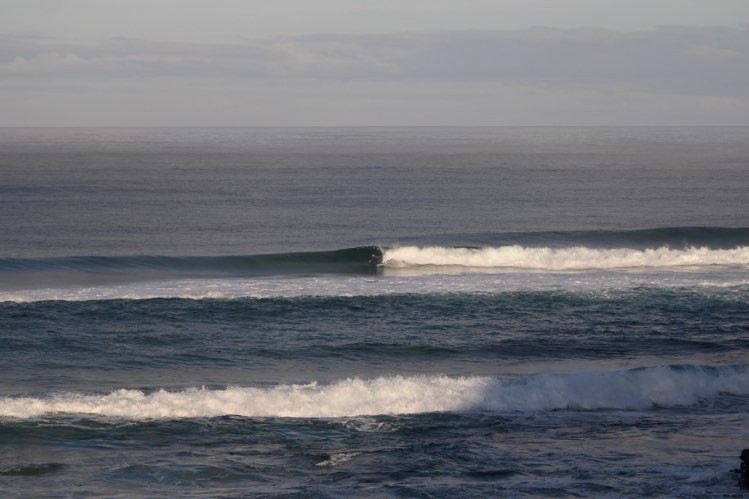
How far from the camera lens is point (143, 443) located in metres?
19.6

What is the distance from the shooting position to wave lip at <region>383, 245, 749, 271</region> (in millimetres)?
42000

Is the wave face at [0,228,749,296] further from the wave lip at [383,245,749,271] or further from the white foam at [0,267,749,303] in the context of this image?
the white foam at [0,267,749,303]

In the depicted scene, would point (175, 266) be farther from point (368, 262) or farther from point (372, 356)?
point (372, 356)

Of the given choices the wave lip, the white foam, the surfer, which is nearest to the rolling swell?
the surfer

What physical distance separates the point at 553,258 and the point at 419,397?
21.3 metres

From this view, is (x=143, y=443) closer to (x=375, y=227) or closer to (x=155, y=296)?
(x=155, y=296)

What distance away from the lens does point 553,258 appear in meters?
42.3

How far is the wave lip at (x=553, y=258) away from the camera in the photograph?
4200cm

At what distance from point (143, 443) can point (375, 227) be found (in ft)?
119

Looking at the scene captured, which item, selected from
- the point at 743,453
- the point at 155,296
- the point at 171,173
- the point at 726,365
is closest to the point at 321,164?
the point at 171,173

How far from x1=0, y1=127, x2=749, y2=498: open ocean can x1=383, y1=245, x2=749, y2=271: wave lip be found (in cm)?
13

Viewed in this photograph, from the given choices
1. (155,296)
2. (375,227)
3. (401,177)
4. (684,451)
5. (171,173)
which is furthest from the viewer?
(171,173)

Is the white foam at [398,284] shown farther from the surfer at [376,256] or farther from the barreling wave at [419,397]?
the barreling wave at [419,397]

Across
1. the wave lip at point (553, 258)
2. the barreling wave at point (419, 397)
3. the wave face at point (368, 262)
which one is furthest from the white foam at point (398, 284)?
the barreling wave at point (419, 397)
